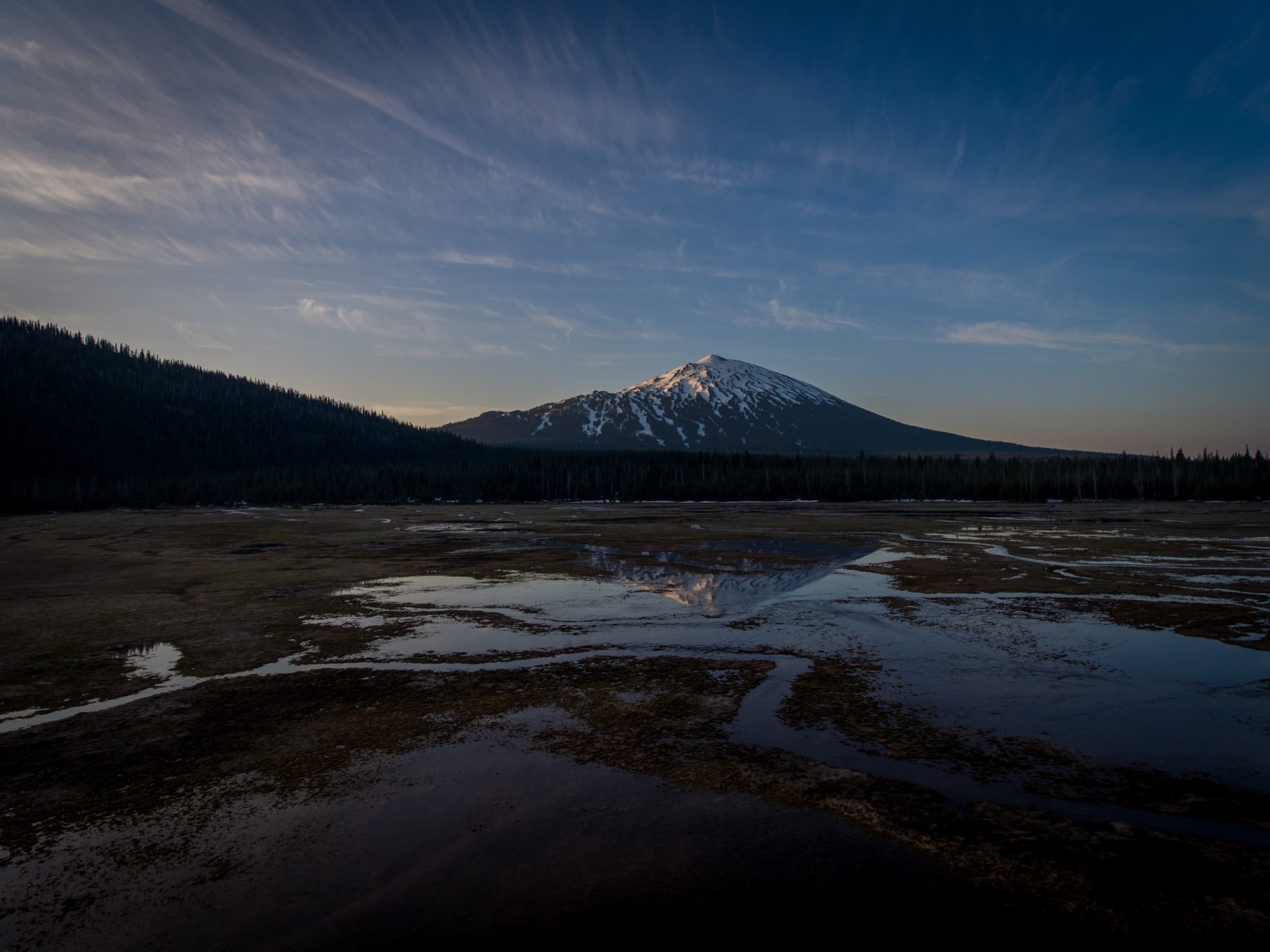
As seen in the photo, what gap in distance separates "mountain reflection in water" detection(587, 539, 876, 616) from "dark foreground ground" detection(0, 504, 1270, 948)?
36.5 inches

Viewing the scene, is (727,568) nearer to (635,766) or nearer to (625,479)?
(635,766)

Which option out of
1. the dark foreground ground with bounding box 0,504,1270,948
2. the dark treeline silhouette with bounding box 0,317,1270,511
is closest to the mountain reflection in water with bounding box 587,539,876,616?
the dark foreground ground with bounding box 0,504,1270,948

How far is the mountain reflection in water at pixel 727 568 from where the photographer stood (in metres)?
23.4

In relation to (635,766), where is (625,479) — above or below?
above

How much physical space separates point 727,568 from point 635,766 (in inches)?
835

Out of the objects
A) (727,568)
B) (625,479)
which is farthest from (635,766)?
(625,479)

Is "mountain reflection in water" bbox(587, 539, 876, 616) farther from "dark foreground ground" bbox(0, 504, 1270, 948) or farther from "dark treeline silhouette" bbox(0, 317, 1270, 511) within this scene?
"dark treeline silhouette" bbox(0, 317, 1270, 511)

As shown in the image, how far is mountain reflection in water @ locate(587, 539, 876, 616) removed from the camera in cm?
2336

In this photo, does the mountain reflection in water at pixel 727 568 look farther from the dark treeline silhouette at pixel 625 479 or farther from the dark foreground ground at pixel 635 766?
the dark treeline silhouette at pixel 625 479

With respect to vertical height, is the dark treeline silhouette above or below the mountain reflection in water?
above

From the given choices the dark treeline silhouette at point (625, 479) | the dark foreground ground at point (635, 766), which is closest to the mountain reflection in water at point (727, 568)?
the dark foreground ground at point (635, 766)

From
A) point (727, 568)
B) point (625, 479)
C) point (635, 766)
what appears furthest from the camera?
point (625, 479)

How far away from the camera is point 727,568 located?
3017cm

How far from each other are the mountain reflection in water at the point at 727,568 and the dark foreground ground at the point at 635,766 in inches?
36.5
